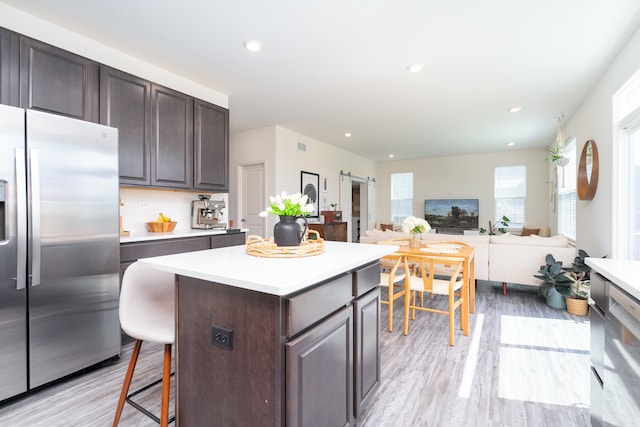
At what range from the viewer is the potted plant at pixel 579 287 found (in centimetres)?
331

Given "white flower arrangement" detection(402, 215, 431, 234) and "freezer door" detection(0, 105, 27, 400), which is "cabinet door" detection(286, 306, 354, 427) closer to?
"freezer door" detection(0, 105, 27, 400)

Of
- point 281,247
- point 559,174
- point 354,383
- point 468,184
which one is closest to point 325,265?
point 281,247

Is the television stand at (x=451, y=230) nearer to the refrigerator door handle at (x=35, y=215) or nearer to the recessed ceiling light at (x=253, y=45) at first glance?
the recessed ceiling light at (x=253, y=45)

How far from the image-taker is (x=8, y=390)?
1.81 metres

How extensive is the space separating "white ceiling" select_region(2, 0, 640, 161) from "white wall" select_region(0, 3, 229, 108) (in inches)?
2.9

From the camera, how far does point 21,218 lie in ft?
5.99

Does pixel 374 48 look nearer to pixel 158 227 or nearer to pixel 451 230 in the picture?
pixel 158 227

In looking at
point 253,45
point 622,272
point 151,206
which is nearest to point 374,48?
point 253,45

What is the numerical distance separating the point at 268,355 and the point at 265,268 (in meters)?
0.34

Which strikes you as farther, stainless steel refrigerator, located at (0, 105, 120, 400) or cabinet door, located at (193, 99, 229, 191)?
cabinet door, located at (193, 99, 229, 191)

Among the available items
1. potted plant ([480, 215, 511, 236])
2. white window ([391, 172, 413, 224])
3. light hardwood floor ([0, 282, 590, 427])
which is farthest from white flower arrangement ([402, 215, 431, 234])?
white window ([391, 172, 413, 224])

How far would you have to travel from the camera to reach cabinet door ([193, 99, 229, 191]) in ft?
11.5

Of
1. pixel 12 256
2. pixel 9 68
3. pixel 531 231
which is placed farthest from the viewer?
pixel 531 231

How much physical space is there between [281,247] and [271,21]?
74.6 inches
